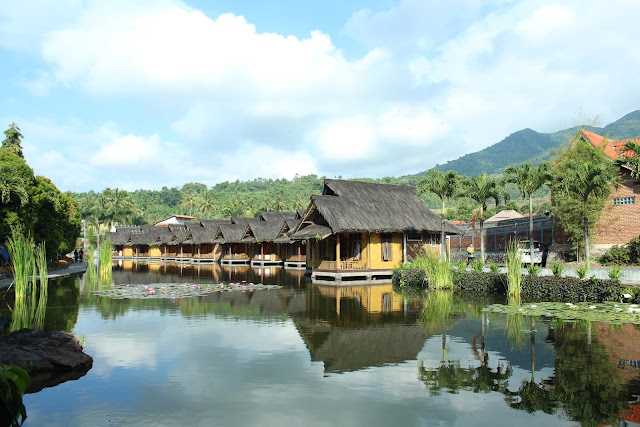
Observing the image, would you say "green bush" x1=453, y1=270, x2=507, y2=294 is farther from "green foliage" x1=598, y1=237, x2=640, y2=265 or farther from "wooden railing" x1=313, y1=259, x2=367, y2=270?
"green foliage" x1=598, y1=237, x2=640, y2=265

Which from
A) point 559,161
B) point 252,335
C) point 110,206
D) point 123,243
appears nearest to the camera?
point 252,335

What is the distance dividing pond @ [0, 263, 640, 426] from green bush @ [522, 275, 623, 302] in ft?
10.7

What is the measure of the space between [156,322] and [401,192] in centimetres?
2210

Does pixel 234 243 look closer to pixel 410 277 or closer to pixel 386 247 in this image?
pixel 386 247

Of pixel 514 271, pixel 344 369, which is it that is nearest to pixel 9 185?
pixel 344 369

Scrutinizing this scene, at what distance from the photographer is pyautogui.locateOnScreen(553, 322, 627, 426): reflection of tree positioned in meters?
6.43

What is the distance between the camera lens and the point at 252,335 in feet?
38.7

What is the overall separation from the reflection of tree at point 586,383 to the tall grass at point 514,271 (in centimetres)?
606

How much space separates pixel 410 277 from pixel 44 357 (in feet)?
56.1

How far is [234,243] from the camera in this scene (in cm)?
5125

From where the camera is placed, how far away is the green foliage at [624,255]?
83.8 feet

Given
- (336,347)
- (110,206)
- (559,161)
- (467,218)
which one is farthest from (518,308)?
(110,206)

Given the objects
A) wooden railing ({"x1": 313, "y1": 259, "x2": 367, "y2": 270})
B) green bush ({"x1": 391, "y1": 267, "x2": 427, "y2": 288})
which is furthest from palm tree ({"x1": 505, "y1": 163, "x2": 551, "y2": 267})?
wooden railing ({"x1": 313, "y1": 259, "x2": 367, "y2": 270})

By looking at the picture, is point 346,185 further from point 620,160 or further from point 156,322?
point 156,322
